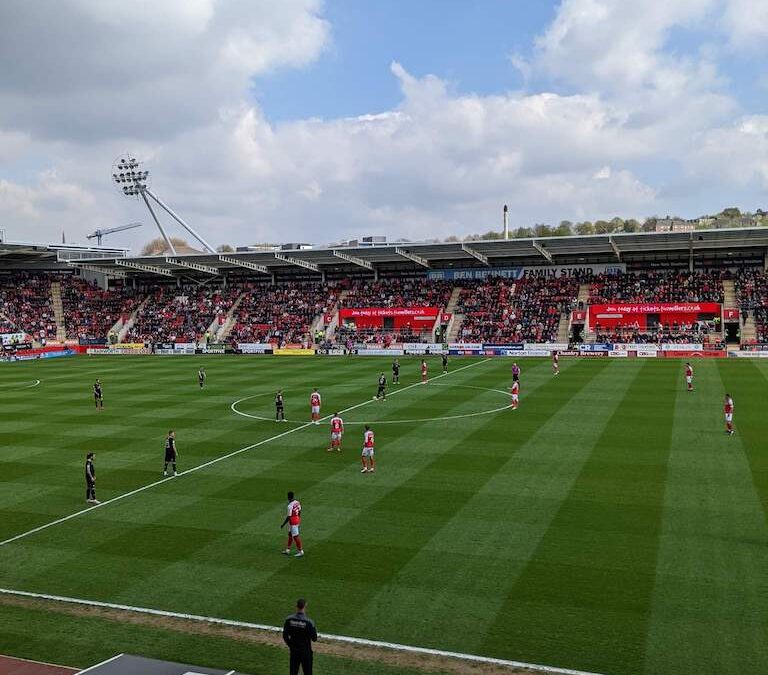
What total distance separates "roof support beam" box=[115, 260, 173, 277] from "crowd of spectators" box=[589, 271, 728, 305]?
51.5 m

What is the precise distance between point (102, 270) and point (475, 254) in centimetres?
4873

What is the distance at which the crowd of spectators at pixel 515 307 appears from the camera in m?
67.7

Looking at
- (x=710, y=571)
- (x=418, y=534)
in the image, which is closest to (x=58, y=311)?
(x=418, y=534)

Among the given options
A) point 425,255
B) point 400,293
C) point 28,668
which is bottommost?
point 28,668

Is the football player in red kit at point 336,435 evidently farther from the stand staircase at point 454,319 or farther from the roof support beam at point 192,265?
the roof support beam at point 192,265

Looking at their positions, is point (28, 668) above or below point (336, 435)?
below

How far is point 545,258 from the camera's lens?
7438 cm

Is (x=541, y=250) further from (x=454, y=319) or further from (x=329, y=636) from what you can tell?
(x=329, y=636)

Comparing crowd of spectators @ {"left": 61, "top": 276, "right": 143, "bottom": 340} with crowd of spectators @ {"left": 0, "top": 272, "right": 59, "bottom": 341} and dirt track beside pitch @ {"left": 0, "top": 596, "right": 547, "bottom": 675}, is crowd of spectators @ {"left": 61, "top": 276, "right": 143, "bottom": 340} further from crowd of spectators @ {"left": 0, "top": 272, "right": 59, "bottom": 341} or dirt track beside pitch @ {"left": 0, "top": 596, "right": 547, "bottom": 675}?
dirt track beside pitch @ {"left": 0, "top": 596, "right": 547, "bottom": 675}

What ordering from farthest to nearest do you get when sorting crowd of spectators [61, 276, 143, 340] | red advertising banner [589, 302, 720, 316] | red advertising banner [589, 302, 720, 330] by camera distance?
crowd of spectators [61, 276, 143, 340], red advertising banner [589, 302, 720, 330], red advertising banner [589, 302, 720, 316]

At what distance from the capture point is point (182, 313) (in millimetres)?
84562

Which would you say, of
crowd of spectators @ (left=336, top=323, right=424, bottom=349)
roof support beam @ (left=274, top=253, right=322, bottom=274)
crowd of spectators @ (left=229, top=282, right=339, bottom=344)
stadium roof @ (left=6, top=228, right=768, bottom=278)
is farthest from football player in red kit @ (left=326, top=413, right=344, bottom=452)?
roof support beam @ (left=274, top=253, right=322, bottom=274)

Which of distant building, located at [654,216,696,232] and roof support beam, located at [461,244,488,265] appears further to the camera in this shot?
roof support beam, located at [461,244,488,265]

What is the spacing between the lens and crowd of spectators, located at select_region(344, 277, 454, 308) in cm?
7710
